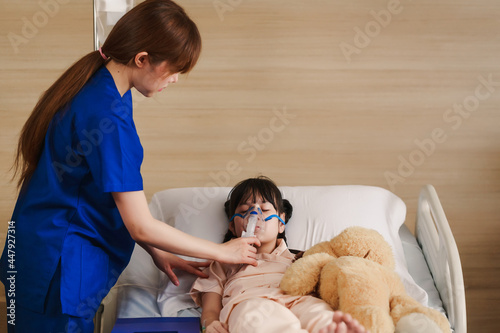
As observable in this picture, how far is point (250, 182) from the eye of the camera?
7.26 feet

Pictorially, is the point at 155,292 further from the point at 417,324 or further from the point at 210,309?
the point at 417,324

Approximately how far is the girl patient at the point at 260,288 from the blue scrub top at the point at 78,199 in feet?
1.29

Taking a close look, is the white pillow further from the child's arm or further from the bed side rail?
the child's arm

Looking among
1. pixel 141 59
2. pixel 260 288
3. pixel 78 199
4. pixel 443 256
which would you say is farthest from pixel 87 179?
pixel 443 256

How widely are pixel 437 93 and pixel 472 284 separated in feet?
3.43

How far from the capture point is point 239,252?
180 centimetres

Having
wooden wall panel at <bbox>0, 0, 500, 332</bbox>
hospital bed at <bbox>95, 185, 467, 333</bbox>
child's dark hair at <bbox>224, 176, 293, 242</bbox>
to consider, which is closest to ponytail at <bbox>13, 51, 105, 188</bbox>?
hospital bed at <bbox>95, 185, 467, 333</bbox>

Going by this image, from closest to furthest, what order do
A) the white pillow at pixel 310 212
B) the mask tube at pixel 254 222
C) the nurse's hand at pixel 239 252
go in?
the nurse's hand at pixel 239 252 < the mask tube at pixel 254 222 < the white pillow at pixel 310 212

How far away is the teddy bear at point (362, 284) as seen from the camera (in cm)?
154

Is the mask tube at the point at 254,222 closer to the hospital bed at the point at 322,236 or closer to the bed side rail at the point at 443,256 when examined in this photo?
the hospital bed at the point at 322,236

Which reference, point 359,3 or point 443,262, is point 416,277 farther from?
point 359,3

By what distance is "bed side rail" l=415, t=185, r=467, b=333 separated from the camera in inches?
72.2

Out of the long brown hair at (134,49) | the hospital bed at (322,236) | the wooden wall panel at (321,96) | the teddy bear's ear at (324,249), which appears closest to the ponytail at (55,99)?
the long brown hair at (134,49)

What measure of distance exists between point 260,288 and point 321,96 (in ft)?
4.48
